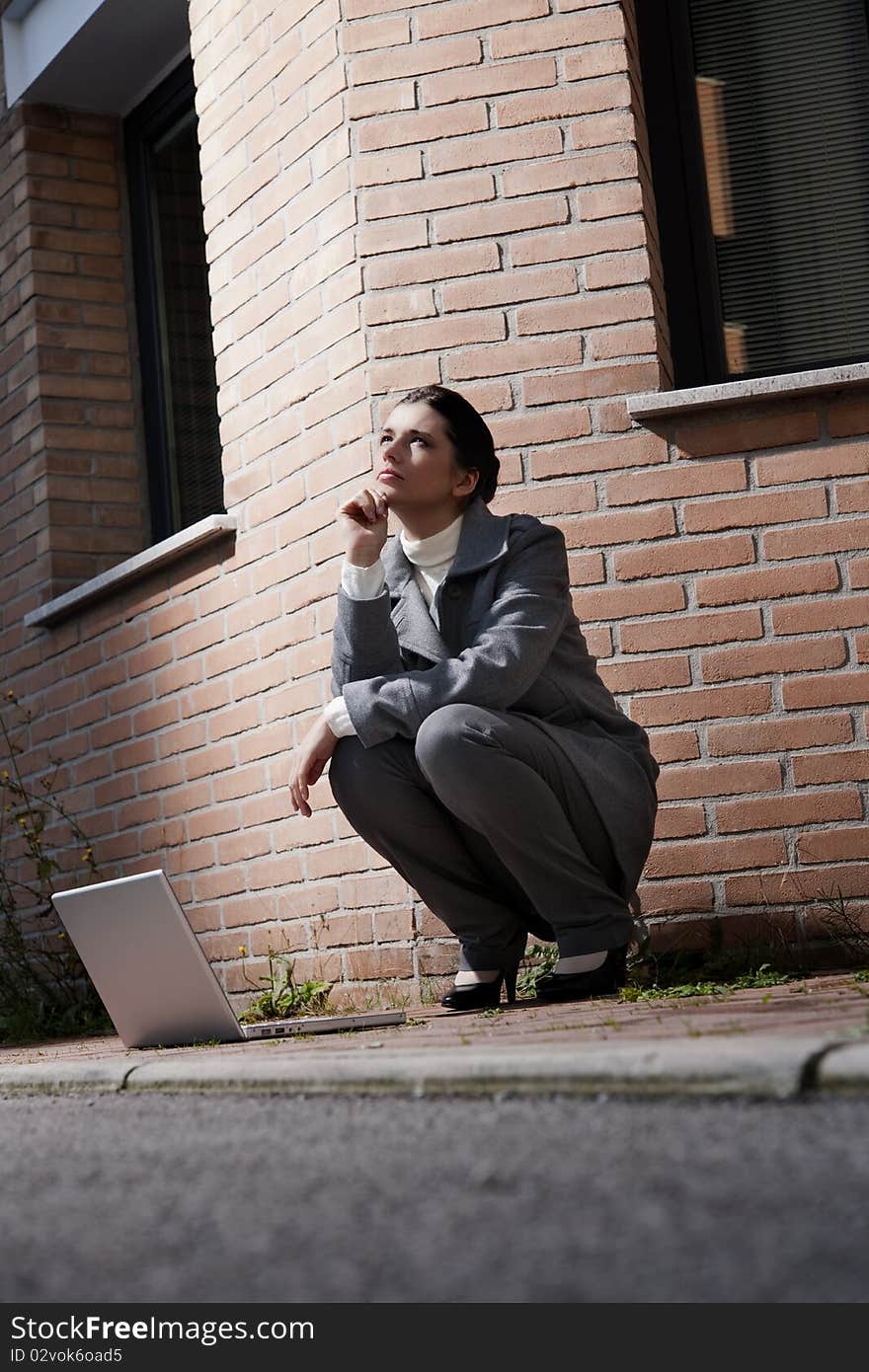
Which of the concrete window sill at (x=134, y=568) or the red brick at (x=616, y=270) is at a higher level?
the red brick at (x=616, y=270)

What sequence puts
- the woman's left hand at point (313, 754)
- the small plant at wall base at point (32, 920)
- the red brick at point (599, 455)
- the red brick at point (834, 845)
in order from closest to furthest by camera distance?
1. the woman's left hand at point (313, 754)
2. the red brick at point (834, 845)
3. the red brick at point (599, 455)
4. the small plant at wall base at point (32, 920)

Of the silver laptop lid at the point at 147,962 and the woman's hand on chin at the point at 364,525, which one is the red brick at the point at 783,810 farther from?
the silver laptop lid at the point at 147,962

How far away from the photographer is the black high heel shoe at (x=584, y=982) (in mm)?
3309

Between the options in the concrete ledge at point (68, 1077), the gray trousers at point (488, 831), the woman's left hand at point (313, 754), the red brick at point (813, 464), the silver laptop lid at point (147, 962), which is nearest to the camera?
the concrete ledge at point (68, 1077)

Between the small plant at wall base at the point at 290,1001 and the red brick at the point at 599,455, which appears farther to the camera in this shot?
the small plant at wall base at the point at 290,1001

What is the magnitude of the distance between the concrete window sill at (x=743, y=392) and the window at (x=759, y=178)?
448 millimetres

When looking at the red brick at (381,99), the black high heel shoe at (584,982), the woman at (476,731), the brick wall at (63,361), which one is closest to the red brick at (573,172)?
Answer: the red brick at (381,99)

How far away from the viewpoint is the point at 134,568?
519 centimetres

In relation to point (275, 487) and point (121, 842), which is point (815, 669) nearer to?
point (275, 487)

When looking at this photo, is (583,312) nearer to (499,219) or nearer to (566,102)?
(499,219)

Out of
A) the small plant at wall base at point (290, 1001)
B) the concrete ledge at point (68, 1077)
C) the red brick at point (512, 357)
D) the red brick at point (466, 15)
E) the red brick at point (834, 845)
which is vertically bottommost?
the small plant at wall base at point (290, 1001)

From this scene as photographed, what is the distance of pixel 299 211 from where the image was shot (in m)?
4.64

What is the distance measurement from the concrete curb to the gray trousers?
0.78 m
